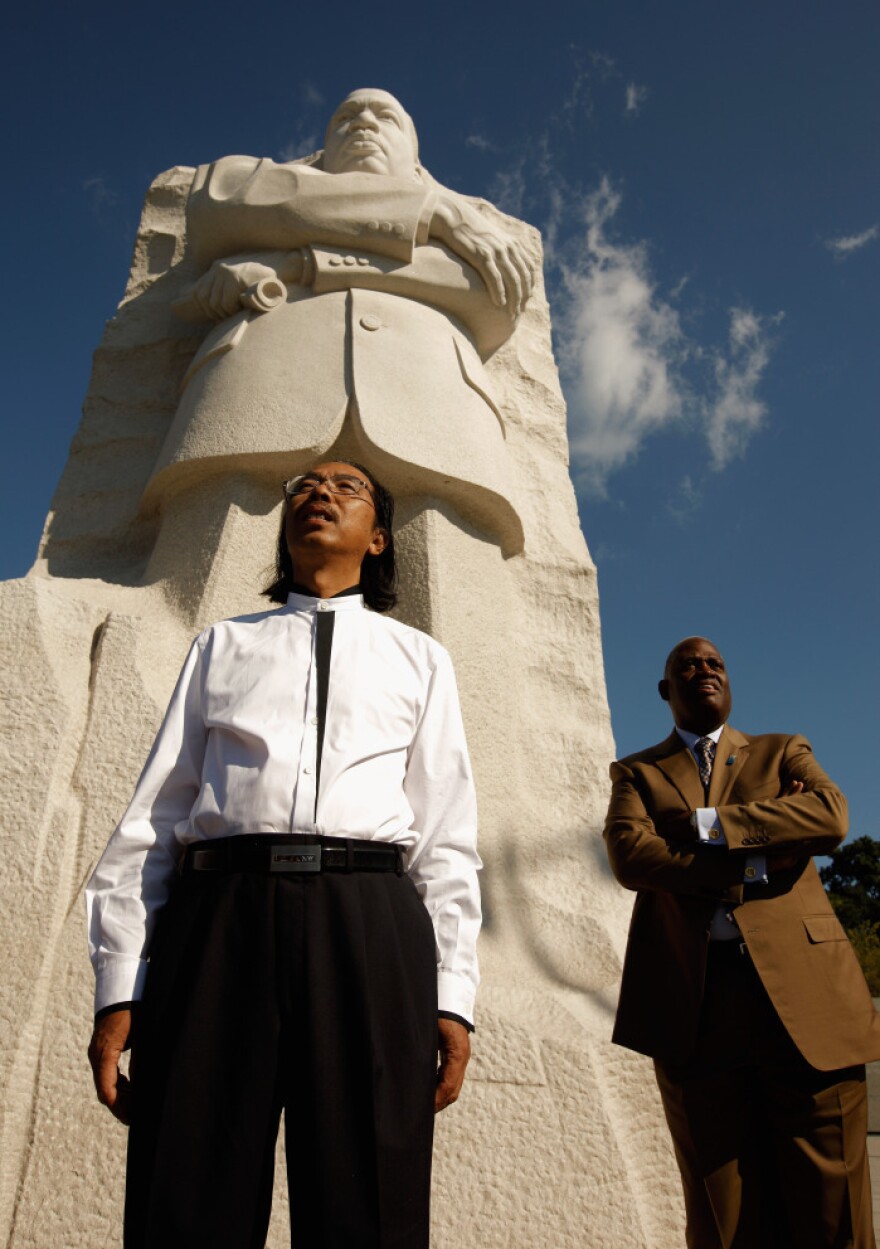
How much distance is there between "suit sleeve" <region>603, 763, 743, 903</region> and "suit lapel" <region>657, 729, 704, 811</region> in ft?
0.31

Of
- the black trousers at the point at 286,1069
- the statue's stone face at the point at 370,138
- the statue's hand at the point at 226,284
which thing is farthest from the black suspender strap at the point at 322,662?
the statue's stone face at the point at 370,138

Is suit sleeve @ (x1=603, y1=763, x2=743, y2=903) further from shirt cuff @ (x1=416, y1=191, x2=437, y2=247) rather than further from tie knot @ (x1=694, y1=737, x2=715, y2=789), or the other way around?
shirt cuff @ (x1=416, y1=191, x2=437, y2=247)

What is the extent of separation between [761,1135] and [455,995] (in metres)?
0.81

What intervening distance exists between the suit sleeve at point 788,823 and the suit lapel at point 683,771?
119 millimetres

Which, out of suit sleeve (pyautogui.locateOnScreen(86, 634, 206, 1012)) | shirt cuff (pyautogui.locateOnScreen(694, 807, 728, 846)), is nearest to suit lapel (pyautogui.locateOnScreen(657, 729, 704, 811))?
shirt cuff (pyautogui.locateOnScreen(694, 807, 728, 846))

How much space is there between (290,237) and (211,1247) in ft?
11.0

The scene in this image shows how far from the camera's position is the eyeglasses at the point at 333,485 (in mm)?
1729

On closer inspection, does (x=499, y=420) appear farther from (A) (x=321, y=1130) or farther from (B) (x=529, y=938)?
(A) (x=321, y=1130)

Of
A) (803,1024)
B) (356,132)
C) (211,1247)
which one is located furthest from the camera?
(356,132)

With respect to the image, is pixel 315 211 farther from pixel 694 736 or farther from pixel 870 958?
pixel 870 958

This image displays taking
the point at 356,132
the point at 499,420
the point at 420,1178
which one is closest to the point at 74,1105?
the point at 420,1178

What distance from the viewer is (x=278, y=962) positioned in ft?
4.13

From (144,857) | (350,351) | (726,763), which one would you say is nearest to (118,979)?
(144,857)

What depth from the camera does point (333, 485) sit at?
5.69 feet
